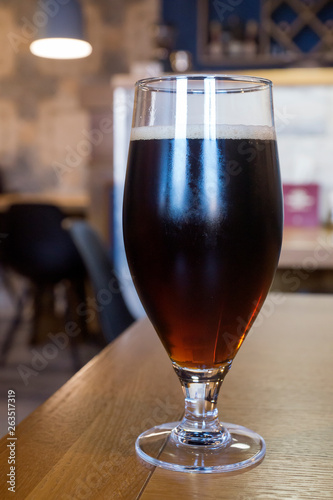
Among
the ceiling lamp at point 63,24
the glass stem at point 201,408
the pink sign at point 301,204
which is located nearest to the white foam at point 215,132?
the glass stem at point 201,408

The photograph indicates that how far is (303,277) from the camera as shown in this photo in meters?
2.92

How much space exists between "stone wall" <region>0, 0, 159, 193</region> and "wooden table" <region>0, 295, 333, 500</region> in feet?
18.4

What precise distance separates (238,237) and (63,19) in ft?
12.7

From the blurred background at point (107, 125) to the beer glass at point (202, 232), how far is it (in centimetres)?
191

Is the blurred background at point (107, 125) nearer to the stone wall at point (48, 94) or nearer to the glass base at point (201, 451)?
the stone wall at point (48, 94)

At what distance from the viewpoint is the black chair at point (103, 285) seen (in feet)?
4.75

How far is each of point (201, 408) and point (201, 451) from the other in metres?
0.03

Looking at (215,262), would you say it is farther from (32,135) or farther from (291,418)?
(32,135)

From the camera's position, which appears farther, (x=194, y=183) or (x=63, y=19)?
(x=63, y=19)

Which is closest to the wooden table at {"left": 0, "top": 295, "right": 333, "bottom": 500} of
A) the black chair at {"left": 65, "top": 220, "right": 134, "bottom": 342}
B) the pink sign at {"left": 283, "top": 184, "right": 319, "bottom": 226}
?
the black chair at {"left": 65, "top": 220, "right": 134, "bottom": 342}

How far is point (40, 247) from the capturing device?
13.0 feet

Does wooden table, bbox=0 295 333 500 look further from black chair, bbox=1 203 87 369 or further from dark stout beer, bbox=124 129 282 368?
black chair, bbox=1 203 87 369

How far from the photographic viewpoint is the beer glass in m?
0.45

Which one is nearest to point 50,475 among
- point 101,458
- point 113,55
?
point 101,458
